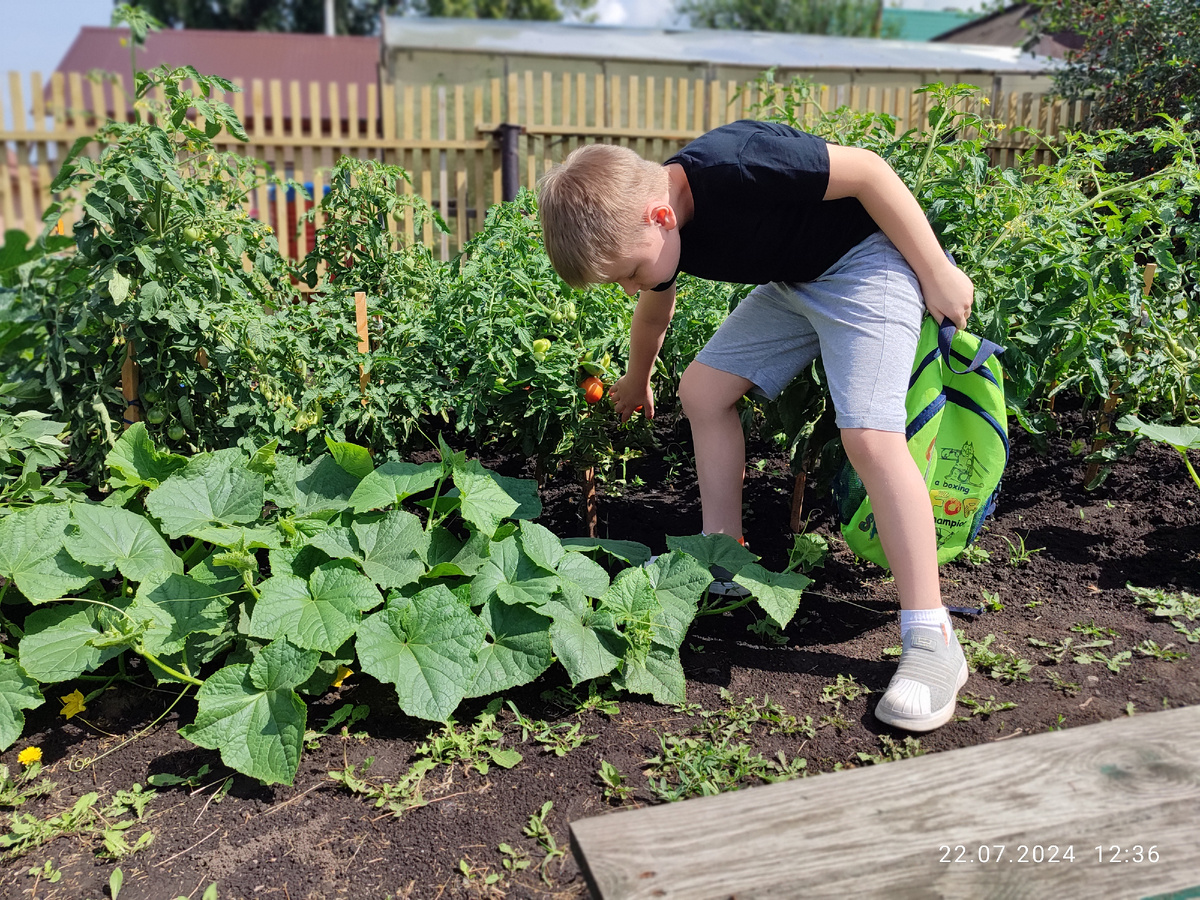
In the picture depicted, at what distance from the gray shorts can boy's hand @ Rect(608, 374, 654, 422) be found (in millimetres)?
390

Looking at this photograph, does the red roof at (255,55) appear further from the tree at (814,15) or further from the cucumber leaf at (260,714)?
the cucumber leaf at (260,714)

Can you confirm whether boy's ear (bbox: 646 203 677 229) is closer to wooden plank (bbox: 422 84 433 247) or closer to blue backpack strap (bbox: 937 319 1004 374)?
blue backpack strap (bbox: 937 319 1004 374)

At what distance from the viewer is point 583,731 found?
181cm

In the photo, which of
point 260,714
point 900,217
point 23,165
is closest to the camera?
point 260,714

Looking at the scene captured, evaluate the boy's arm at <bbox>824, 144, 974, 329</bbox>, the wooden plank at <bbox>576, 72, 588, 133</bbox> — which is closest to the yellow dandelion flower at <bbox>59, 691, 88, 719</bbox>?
the boy's arm at <bbox>824, 144, 974, 329</bbox>

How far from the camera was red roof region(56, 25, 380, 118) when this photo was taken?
20.6 m

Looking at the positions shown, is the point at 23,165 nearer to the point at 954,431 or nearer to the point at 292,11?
the point at 954,431

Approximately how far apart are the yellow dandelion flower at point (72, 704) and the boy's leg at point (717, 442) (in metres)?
1.56

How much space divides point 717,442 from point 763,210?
64cm

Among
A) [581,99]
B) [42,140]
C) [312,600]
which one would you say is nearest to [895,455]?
[312,600]

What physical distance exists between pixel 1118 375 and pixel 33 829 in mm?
3164

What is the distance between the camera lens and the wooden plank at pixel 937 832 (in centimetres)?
110

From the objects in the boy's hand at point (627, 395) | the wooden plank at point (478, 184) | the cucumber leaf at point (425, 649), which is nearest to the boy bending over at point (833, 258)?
the boy's hand at point (627, 395)

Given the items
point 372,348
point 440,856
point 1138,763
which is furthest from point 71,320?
point 1138,763
